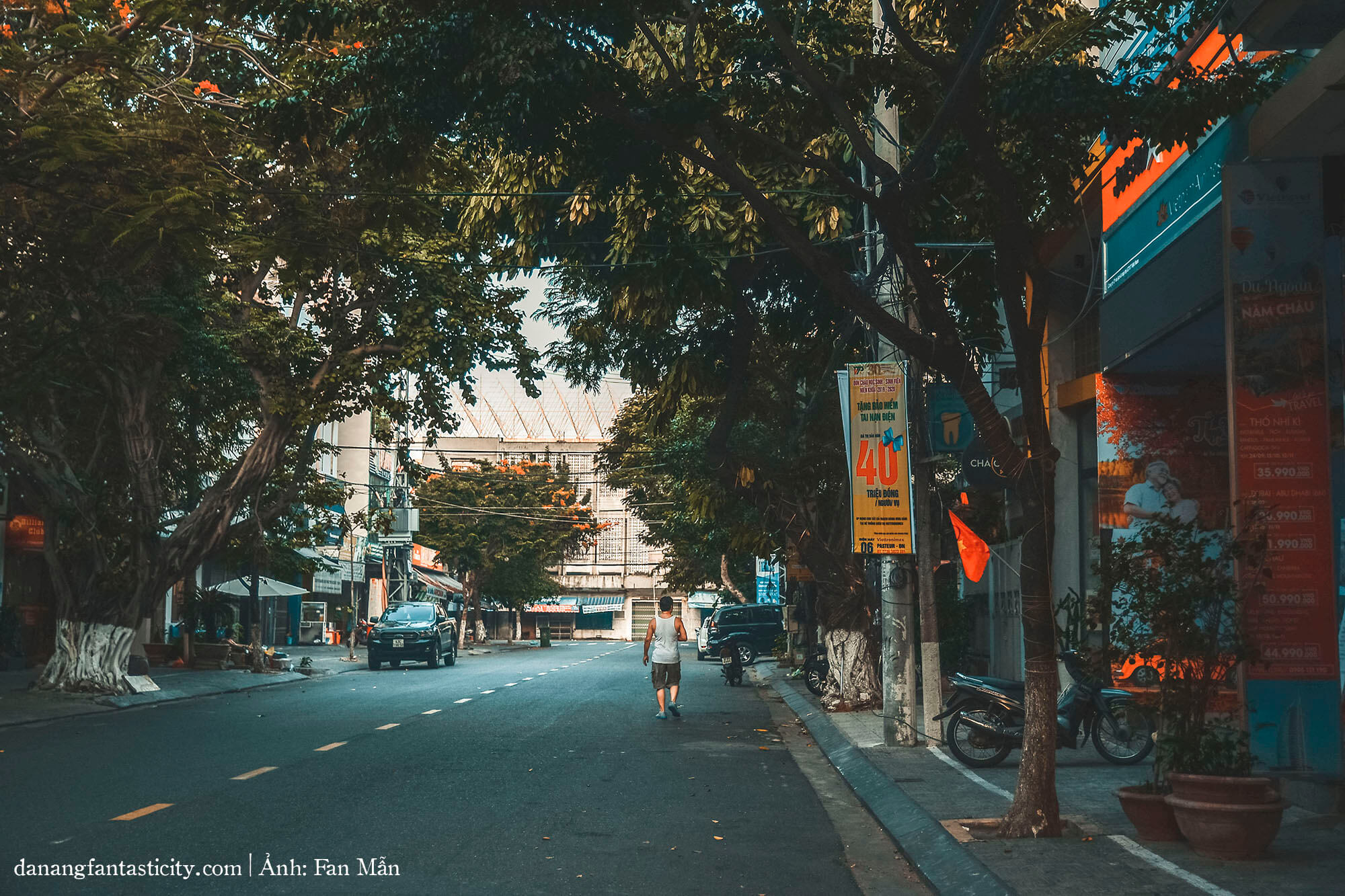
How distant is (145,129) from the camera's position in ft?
47.3

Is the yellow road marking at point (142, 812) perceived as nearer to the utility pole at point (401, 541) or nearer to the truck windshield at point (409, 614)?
the truck windshield at point (409, 614)

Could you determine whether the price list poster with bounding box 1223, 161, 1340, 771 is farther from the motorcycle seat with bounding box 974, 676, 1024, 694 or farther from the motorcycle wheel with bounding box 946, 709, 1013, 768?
the motorcycle seat with bounding box 974, 676, 1024, 694

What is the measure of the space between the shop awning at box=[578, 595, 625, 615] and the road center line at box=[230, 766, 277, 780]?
3775 inches

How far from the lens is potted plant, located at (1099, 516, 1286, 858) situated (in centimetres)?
753

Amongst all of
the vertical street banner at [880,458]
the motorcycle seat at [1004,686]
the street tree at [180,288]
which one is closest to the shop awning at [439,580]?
the street tree at [180,288]

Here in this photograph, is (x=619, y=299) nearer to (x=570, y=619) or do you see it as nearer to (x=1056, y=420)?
(x=1056, y=420)

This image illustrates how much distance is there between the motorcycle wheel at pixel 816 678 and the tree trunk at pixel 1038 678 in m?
14.1

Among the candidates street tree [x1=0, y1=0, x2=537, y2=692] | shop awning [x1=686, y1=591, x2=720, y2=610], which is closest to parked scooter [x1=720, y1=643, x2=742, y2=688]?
street tree [x1=0, y1=0, x2=537, y2=692]

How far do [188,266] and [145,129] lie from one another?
451 cm

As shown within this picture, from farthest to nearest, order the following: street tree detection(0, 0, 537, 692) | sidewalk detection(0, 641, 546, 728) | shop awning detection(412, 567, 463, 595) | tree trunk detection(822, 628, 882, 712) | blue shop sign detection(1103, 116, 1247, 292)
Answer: shop awning detection(412, 567, 463, 595) → tree trunk detection(822, 628, 882, 712) → sidewalk detection(0, 641, 546, 728) → street tree detection(0, 0, 537, 692) → blue shop sign detection(1103, 116, 1247, 292)

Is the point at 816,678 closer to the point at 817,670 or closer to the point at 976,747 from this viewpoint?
the point at 817,670

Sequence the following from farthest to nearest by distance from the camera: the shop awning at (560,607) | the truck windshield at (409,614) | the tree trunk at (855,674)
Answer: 1. the shop awning at (560,607)
2. the truck windshield at (409,614)
3. the tree trunk at (855,674)

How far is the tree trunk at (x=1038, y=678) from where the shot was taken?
849 cm

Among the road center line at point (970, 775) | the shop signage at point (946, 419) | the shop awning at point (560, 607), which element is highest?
the shop signage at point (946, 419)
